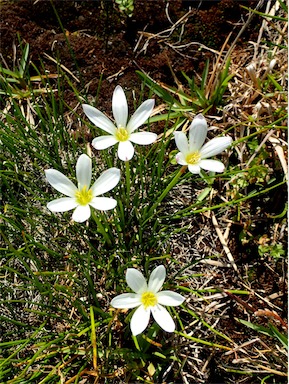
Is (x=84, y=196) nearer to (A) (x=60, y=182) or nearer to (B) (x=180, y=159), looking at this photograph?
(A) (x=60, y=182)

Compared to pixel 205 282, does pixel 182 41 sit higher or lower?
higher

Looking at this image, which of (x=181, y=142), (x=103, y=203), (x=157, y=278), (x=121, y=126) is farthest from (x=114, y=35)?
(x=157, y=278)

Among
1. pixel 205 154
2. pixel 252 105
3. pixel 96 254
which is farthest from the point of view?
pixel 252 105

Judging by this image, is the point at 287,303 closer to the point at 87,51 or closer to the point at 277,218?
the point at 277,218

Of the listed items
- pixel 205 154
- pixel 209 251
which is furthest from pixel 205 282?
pixel 205 154

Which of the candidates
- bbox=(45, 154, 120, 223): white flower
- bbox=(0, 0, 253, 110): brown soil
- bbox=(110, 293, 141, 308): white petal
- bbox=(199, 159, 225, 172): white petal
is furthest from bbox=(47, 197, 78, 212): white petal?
bbox=(0, 0, 253, 110): brown soil

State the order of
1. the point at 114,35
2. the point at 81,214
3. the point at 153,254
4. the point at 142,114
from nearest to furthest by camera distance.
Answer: the point at 81,214 → the point at 142,114 → the point at 153,254 → the point at 114,35

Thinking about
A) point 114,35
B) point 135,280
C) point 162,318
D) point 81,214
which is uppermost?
point 114,35
